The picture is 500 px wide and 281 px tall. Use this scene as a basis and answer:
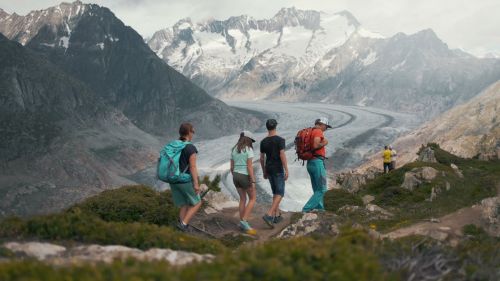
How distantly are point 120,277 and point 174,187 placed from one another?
670 centimetres

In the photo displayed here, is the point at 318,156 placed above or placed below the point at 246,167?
above

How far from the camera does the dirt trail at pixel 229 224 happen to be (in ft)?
48.6

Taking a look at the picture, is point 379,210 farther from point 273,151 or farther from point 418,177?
point 273,151

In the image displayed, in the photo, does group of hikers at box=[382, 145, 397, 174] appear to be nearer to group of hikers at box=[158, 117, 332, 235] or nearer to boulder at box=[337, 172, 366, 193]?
boulder at box=[337, 172, 366, 193]

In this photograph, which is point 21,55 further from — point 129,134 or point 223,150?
point 223,150

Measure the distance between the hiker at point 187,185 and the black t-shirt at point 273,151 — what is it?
2569 millimetres

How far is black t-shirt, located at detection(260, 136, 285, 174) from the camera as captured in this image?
1403 cm

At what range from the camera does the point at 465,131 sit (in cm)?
10381

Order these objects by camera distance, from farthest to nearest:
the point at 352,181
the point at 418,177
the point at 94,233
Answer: the point at 352,181, the point at 418,177, the point at 94,233

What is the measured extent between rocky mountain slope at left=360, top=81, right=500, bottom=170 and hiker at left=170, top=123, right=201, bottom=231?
2382 inches

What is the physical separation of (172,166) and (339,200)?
11.3 m

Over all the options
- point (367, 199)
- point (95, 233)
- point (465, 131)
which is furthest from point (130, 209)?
point (465, 131)

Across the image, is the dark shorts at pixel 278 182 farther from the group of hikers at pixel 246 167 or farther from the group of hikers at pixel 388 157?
the group of hikers at pixel 388 157

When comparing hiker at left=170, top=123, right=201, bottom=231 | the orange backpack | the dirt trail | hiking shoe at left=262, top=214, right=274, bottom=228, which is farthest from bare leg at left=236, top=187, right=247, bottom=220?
the orange backpack
